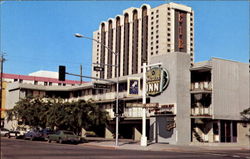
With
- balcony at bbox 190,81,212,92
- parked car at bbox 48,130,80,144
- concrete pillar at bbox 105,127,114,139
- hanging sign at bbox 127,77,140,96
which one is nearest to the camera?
parked car at bbox 48,130,80,144

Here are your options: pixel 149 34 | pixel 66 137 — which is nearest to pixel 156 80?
pixel 66 137

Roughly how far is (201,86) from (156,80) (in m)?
5.33

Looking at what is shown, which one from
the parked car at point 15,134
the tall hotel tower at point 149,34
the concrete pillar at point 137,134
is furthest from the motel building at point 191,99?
the tall hotel tower at point 149,34

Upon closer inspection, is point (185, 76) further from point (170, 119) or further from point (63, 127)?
point (63, 127)

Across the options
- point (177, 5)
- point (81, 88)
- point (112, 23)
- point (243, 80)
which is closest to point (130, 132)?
point (81, 88)

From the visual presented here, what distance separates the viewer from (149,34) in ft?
524

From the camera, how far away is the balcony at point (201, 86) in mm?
40469

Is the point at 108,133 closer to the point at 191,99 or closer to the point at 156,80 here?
the point at 156,80

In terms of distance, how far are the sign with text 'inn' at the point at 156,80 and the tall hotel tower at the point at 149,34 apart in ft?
358

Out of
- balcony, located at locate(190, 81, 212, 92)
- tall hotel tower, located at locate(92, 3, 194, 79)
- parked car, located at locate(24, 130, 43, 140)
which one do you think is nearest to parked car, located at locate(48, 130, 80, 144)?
parked car, located at locate(24, 130, 43, 140)

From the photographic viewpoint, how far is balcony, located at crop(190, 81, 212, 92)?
40469 mm

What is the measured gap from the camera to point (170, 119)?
133 feet

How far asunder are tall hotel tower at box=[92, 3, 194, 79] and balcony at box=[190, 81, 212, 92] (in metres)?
111

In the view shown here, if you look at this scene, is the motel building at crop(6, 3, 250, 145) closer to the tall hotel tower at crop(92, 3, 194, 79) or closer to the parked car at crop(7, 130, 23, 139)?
the parked car at crop(7, 130, 23, 139)
